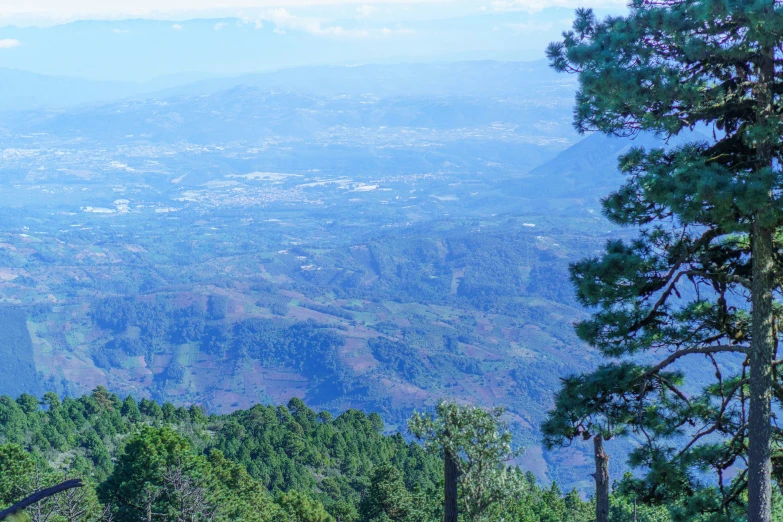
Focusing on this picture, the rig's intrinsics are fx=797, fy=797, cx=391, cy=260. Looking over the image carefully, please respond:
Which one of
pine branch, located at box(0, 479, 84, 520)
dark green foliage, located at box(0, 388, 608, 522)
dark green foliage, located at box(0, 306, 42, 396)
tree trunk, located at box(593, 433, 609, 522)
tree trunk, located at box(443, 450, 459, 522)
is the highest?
pine branch, located at box(0, 479, 84, 520)

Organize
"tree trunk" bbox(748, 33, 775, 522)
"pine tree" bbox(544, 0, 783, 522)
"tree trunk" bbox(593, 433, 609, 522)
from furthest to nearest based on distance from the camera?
1. "tree trunk" bbox(593, 433, 609, 522)
2. "tree trunk" bbox(748, 33, 775, 522)
3. "pine tree" bbox(544, 0, 783, 522)

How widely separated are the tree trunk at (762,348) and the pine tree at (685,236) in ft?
0.05

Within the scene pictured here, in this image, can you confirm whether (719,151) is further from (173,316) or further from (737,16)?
(173,316)

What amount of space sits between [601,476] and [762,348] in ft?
9.49

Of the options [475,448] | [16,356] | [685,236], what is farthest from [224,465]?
[16,356]

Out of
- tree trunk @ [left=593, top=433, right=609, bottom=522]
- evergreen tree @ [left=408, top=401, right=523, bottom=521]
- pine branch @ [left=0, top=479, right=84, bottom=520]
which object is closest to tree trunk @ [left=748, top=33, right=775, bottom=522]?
tree trunk @ [left=593, top=433, right=609, bottom=522]

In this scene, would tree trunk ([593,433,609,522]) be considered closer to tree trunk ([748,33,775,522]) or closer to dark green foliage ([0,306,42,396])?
tree trunk ([748,33,775,522])

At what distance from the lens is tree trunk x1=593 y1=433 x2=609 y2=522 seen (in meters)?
10.2

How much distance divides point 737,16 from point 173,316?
564ft

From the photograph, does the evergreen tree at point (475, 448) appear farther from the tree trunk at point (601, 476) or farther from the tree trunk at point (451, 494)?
the tree trunk at point (601, 476)

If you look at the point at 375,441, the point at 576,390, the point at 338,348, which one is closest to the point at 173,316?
the point at 338,348

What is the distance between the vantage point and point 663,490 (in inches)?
394

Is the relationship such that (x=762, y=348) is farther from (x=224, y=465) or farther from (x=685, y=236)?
(x=224, y=465)

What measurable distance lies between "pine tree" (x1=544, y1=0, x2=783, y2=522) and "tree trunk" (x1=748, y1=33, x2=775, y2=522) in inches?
0.6
